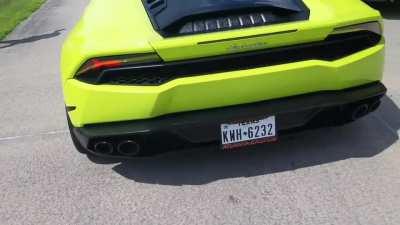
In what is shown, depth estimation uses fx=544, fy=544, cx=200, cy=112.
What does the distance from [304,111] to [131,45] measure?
3.76 ft

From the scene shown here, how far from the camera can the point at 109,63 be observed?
322 cm

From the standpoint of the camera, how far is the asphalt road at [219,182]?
3.23 m

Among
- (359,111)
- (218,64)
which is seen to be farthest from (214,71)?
(359,111)

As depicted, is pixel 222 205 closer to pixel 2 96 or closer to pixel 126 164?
pixel 126 164

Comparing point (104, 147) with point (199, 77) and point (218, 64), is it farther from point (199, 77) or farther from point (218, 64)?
point (218, 64)

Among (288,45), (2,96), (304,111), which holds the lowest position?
(2,96)

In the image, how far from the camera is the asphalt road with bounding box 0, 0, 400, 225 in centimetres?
323

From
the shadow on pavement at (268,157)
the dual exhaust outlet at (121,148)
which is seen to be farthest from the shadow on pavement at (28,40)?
the dual exhaust outlet at (121,148)

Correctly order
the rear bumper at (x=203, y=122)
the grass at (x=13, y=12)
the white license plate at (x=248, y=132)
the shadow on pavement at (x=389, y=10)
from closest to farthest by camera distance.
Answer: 1. the rear bumper at (x=203, y=122)
2. the white license plate at (x=248, y=132)
3. the shadow on pavement at (x=389, y=10)
4. the grass at (x=13, y=12)

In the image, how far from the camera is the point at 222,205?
3.34 meters

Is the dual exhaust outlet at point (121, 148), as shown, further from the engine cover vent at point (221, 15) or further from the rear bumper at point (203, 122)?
the engine cover vent at point (221, 15)

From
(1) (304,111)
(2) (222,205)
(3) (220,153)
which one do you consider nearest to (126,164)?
(3) (220,153)

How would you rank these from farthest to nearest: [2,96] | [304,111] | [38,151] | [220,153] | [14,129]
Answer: [2,96], [14,129], [38,151], [220,153], [304,111]

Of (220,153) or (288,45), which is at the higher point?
(288,45)
